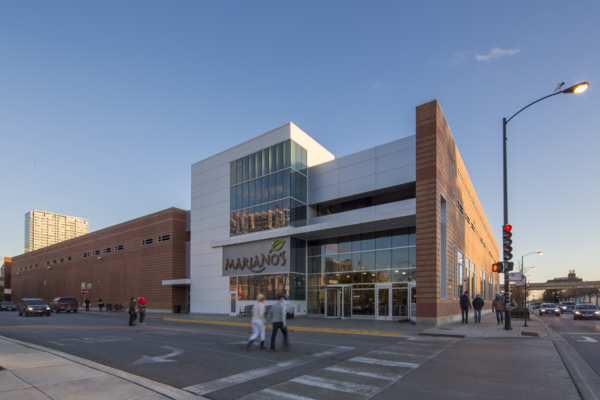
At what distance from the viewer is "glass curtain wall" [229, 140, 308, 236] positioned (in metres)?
29.3

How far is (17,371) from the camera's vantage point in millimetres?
8352

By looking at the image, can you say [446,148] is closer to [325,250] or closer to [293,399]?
[325,250]

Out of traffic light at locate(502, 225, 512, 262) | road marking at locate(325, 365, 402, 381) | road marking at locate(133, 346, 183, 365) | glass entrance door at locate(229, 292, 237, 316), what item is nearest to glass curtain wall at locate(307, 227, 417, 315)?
glass entrance door at locate(229, 292, 237, 316)

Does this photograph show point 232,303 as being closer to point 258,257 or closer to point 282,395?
point 258,257

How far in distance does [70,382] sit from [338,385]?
5.10 meters

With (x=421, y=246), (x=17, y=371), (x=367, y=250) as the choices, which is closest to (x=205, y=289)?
(x=367, y=250)

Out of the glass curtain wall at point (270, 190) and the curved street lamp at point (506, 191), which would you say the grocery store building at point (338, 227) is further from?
the curved street lamp at point (506, 191)

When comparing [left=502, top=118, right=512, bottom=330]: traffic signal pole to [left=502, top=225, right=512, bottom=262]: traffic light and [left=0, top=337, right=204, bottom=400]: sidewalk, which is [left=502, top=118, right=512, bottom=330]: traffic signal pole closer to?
[left=502, top=225, right=512, bottom=262]: traffic light

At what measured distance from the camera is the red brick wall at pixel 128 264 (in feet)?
136

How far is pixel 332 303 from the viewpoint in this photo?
2786 centimetres

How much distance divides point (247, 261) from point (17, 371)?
76.2ft

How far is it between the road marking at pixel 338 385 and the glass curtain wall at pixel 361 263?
1715 cm

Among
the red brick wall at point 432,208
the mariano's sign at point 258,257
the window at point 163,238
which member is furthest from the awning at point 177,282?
the red brick wall at point 432,208

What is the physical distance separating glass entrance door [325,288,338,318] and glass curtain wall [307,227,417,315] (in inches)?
23.0
